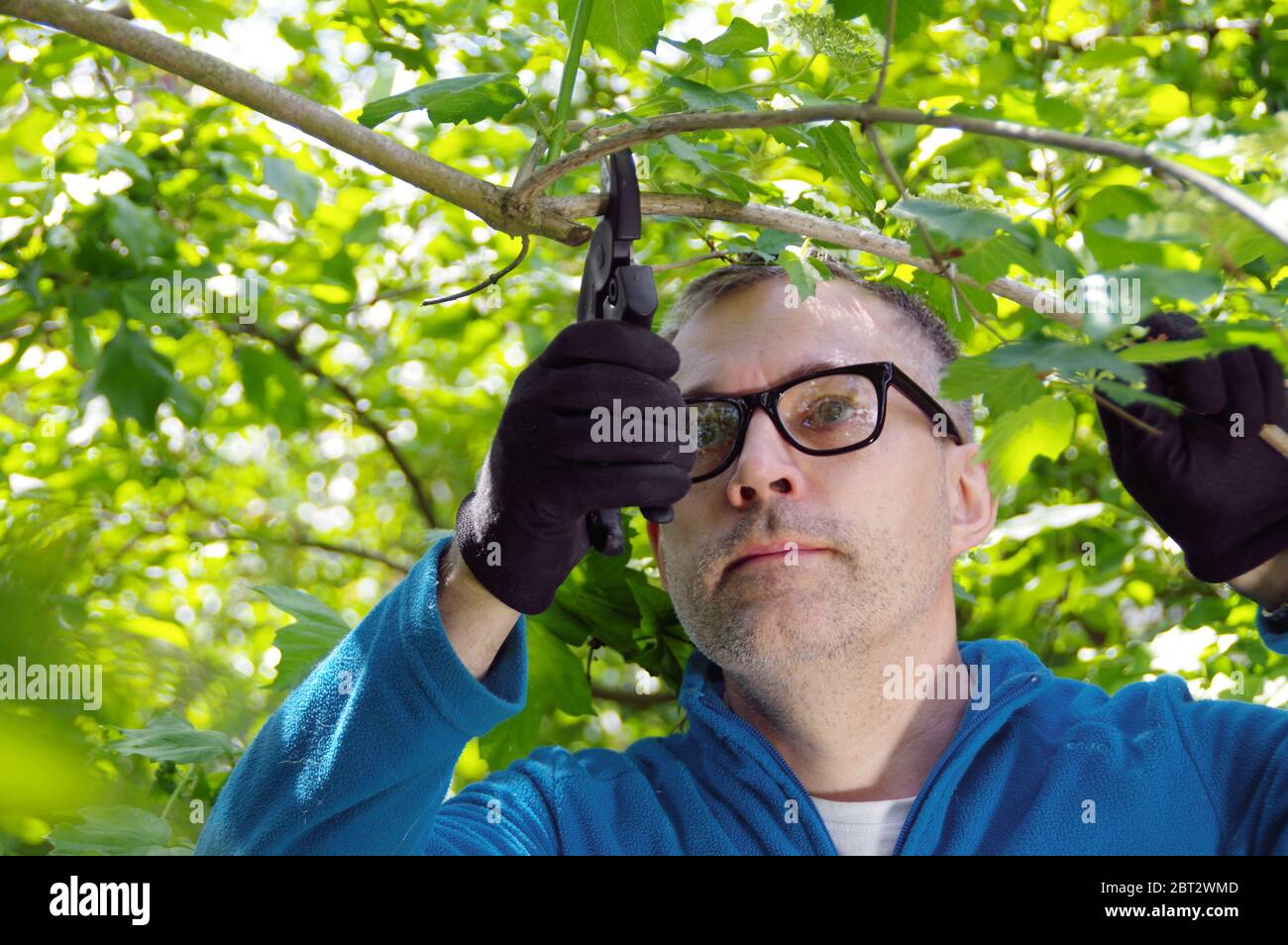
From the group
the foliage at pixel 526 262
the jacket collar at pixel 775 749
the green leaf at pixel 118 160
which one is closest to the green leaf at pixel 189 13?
the foliage at pixel 526 262

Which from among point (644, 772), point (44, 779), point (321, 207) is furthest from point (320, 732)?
point (321, 207)

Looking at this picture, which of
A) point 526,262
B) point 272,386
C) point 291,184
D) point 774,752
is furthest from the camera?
point 272,386

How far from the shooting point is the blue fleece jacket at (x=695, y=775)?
1.47 metres

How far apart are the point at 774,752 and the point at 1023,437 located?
29.4 inches

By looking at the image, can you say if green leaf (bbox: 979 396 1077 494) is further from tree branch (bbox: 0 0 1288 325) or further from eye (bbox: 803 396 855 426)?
eye (bbox: 803 396 855 426)

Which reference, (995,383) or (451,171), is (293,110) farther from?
(995,383)

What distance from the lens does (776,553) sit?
178cm

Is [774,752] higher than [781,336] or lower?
lower

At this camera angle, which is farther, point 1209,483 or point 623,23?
point 1209,483

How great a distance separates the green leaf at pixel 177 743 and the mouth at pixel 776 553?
76cm

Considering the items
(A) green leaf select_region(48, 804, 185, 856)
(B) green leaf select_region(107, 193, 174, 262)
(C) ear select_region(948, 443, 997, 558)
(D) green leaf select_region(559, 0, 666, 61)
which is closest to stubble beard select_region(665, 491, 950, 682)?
(C) ear select_region(948, 443, 997, 558)

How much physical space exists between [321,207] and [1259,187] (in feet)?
8.56

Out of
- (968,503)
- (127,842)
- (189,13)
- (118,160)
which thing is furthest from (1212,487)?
(118,160)

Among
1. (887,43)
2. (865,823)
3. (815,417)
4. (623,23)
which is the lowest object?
(865,823)
